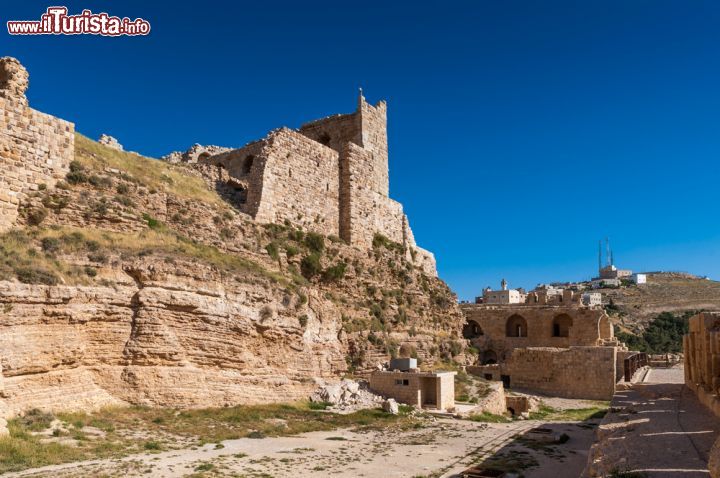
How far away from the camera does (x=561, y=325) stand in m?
34.8

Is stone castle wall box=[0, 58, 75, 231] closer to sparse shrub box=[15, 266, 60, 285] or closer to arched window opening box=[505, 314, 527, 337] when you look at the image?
sparse shrub box=[15, 266, 60, 285]

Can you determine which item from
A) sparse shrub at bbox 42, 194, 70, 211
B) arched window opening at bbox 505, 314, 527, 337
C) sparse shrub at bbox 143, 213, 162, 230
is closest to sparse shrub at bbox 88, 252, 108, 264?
sparse shrub at bbox 42, 194, 70, 211

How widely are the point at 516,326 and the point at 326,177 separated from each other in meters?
17.2

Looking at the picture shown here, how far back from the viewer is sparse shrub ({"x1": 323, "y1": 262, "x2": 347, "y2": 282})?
2362 centimetres

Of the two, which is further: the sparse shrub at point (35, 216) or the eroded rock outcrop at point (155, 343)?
the sparse shrub at point (35, 216)

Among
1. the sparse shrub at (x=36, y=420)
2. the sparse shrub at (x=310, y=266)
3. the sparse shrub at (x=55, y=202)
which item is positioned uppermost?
the sparse shrub at (x=55, y=202)

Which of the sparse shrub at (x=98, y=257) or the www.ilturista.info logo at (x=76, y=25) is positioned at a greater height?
the www.ilturista.info logo at (x=76, y=25)

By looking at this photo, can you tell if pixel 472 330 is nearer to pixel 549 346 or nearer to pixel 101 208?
pixel 549 346

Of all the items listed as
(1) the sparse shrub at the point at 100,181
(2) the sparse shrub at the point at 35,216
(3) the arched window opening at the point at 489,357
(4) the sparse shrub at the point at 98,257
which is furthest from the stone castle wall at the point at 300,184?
(3) the arched window opening at the point at 489,357

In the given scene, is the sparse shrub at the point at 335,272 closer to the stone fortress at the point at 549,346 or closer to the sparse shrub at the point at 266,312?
the sparse shrub at the point at 266,312

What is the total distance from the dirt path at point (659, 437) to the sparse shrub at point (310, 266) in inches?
511

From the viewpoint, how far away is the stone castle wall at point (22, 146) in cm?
1563

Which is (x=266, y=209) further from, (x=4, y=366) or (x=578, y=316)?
(x=578, y=316)

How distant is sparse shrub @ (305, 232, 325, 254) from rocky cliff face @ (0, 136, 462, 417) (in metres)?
0.05
